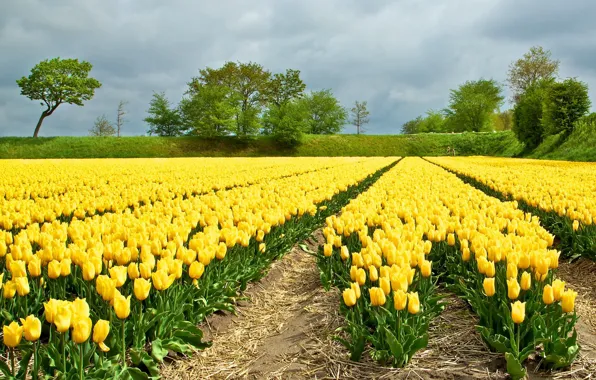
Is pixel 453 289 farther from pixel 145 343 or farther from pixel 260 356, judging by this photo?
pixel 145 343

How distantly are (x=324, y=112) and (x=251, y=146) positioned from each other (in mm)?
25842

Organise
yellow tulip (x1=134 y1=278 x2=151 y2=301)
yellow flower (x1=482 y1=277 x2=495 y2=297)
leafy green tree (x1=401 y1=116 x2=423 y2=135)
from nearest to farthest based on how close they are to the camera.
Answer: yellow tulip (x1=134 y1=278 x2=151 y2=301) → yellow flower (x1=482 y1=277 x2=495 y2=297) → leafy green tree (x1=401 y1=116 x2=423 y2=135)

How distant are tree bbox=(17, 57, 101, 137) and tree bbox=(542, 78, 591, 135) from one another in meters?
50.1

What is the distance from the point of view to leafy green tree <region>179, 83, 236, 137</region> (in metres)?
55.5

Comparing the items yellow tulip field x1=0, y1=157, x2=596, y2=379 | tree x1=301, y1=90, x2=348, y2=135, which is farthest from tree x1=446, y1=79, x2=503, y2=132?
yellow tulip field x1=0, y1=157, x2=596, y2=379

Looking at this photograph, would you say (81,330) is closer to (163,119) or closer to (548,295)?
(548,295)

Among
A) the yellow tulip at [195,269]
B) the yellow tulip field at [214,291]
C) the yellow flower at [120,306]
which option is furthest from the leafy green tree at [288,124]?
the yellow flower at [120,306]

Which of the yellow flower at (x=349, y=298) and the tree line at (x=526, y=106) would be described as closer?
the yellow flower at (x=349, y=298)

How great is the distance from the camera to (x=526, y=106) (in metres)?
36.1

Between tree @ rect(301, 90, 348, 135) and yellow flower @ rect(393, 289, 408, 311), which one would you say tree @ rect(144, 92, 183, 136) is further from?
yellow flower @ rect(393, 289, 408, 311)

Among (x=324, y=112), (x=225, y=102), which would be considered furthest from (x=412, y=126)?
(x=225, y=102)

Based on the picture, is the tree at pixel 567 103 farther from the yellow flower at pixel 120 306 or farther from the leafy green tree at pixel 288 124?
the yellow flower at pixel 120 306

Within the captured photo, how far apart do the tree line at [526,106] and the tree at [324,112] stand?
18.8m

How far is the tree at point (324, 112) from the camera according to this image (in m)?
76.5
